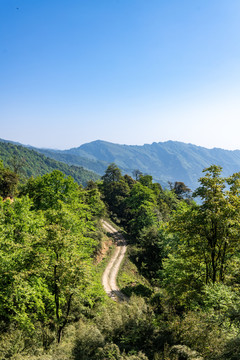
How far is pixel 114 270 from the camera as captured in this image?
108 ft

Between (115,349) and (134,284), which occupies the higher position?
(115,349)

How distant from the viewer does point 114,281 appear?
98.0 feet

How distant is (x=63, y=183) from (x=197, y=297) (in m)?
18.2

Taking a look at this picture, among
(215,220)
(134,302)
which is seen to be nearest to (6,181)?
(134,302)

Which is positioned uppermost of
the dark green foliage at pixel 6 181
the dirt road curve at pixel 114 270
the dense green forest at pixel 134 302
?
the dark green foliage at pixel 6 181

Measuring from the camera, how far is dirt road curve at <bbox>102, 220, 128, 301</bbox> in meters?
26.4

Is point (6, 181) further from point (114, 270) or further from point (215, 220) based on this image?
point (215, 220)

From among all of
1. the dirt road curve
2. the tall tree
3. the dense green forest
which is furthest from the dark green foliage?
the tall tree

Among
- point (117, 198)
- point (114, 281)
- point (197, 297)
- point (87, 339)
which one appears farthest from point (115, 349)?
point (117, 198)

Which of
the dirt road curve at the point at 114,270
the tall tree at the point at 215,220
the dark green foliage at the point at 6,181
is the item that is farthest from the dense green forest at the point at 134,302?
the dark green foliage at the point at 6,181

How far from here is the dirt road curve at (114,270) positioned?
26.4 metres

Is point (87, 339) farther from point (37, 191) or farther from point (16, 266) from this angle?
point (37, 191)

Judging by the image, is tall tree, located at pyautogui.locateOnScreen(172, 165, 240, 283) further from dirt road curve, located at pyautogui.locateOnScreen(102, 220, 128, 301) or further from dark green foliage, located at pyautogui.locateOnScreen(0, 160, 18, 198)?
dark green foliage, located at pyautogui.locateOnScreen(0, 160, 18, 198)

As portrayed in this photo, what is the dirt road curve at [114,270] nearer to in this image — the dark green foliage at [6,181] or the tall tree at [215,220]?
the tall tree at [215,220]
